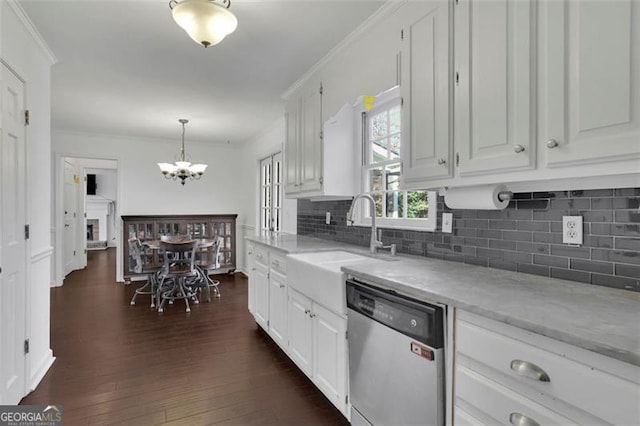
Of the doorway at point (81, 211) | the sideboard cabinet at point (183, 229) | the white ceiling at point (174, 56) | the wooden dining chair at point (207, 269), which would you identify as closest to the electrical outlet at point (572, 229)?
the white ceiling at point (174, 56)

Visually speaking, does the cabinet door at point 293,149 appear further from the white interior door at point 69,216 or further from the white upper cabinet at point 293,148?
the white interior door at point 69,216

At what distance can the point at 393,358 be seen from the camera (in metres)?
1.51

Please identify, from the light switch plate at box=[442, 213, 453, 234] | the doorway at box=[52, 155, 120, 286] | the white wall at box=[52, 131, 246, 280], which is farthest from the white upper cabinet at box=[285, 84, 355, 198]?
the doorway at box=[52, 155, 120, 286]

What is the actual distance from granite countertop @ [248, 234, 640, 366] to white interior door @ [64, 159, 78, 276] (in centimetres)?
654

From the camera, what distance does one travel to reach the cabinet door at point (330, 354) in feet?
6.21

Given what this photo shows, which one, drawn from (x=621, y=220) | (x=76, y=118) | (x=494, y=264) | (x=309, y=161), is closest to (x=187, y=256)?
(x=76, y=118)

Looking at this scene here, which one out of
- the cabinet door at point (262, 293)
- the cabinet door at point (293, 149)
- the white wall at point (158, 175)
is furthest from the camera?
the white wall at point (158, 175)

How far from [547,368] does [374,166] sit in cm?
205

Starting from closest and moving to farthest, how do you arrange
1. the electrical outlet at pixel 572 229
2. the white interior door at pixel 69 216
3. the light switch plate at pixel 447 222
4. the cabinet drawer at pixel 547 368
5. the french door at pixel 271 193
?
the cabinet drawer at pixel 547 368 < the electrical outlet at pixel 572 229 < the light switch plate at pixel 447 222 < the french door at pixel 271 193 < the white interior door at pixel 69 216

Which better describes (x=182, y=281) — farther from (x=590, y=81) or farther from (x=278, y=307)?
(x=590, y=81)

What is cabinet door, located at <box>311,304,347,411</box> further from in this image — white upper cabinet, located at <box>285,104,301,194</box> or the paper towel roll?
white upper cabinet, located at <box>285,104,301,194</box>

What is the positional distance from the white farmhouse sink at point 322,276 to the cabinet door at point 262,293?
648 mm

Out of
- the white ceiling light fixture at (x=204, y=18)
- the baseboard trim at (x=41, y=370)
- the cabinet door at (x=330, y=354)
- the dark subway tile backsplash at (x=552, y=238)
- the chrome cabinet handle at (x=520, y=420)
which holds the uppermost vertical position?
the white ceiling light fixture at (x=204, y=18)

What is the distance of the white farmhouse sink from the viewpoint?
1896 mm
